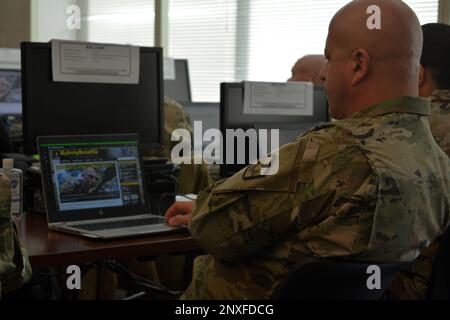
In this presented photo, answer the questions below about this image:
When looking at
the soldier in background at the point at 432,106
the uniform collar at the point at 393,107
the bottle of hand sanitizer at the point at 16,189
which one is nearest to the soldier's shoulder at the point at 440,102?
the soldier in background at the point at 432,106

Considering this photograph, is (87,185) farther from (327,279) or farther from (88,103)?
(327,279)

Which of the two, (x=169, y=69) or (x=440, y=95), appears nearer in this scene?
(x=440, y=95)

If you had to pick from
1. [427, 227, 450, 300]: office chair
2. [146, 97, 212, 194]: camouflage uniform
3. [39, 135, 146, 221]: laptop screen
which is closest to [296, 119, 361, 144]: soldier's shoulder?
[427, 227, 450, 300]: office chair

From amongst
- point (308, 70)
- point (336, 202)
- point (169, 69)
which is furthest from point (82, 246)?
point (169, 69)

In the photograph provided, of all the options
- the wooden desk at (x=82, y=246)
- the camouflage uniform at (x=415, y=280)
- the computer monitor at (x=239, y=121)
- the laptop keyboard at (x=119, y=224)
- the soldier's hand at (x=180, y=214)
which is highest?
the computer monitor at (x=239, y=121)

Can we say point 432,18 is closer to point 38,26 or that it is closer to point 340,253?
point 340,253

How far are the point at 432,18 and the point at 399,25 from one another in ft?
8.66

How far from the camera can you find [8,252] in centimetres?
125

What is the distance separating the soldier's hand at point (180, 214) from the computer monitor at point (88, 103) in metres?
0.46

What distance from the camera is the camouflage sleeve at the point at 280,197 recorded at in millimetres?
1332

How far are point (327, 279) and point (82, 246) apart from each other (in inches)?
26.8

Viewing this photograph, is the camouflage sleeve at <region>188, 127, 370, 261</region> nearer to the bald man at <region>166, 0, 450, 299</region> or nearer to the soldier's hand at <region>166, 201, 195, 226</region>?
the bald man at <region>166, 0, 450, 299</region>

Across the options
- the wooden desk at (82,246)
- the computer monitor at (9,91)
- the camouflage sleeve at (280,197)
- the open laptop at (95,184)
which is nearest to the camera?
the camouflage sleeve at (280,197)

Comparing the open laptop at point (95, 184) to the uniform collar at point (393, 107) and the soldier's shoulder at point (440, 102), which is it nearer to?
the uniform collar at point (393, 107)
